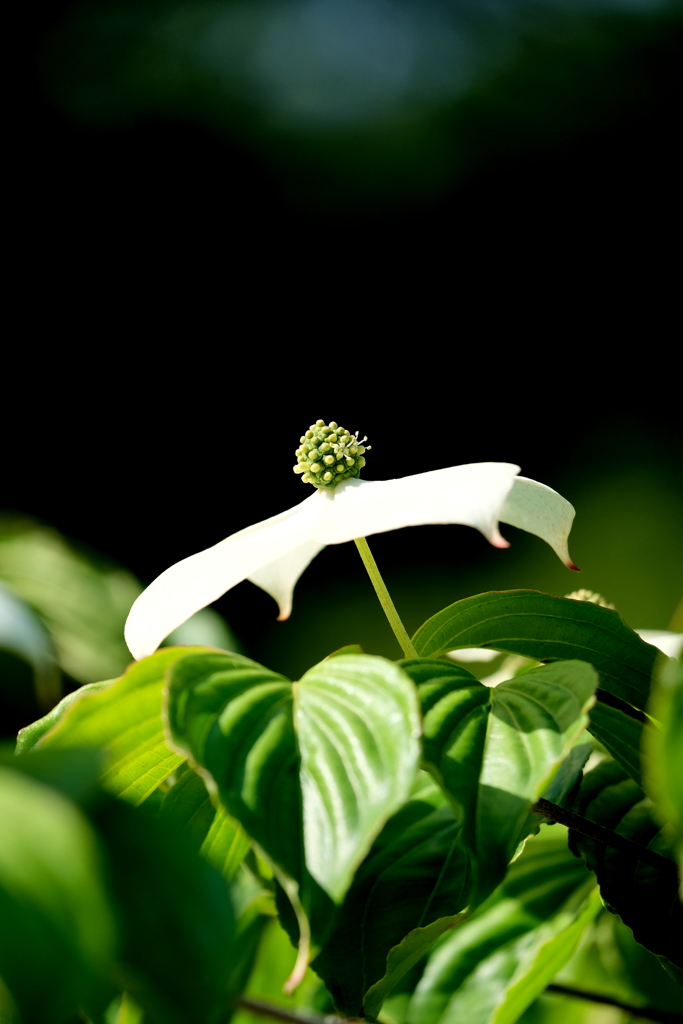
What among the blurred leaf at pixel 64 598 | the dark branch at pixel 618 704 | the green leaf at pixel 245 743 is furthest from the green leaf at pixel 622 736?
the blurred leaf at pixel 64 598

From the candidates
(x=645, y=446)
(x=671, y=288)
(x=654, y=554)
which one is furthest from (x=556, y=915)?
(x=671, y=288)

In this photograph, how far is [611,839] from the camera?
33 centimetres

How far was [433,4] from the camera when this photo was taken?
2258mm

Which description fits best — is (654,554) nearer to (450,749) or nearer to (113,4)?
(450,749)

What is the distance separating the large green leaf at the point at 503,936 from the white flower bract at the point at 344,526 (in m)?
0.21

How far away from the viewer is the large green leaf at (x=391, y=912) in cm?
31

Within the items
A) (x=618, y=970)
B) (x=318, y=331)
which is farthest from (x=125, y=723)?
(x=318, y=331)

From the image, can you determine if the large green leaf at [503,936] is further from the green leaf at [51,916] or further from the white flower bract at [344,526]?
the green leaf at [51,916]

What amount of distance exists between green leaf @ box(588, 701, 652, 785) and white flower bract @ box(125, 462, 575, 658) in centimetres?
9

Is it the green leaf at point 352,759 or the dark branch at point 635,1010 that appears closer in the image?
the green leaf at point 352,759

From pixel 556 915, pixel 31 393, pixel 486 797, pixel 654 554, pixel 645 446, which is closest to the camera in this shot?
pixel 486 797

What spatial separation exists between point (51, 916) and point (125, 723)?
113 millimetres

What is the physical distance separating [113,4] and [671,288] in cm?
181

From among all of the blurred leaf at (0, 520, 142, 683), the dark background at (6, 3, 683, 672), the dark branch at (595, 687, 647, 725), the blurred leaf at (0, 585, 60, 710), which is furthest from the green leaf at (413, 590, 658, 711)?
the dark background at (6, 3, 683, 672)
